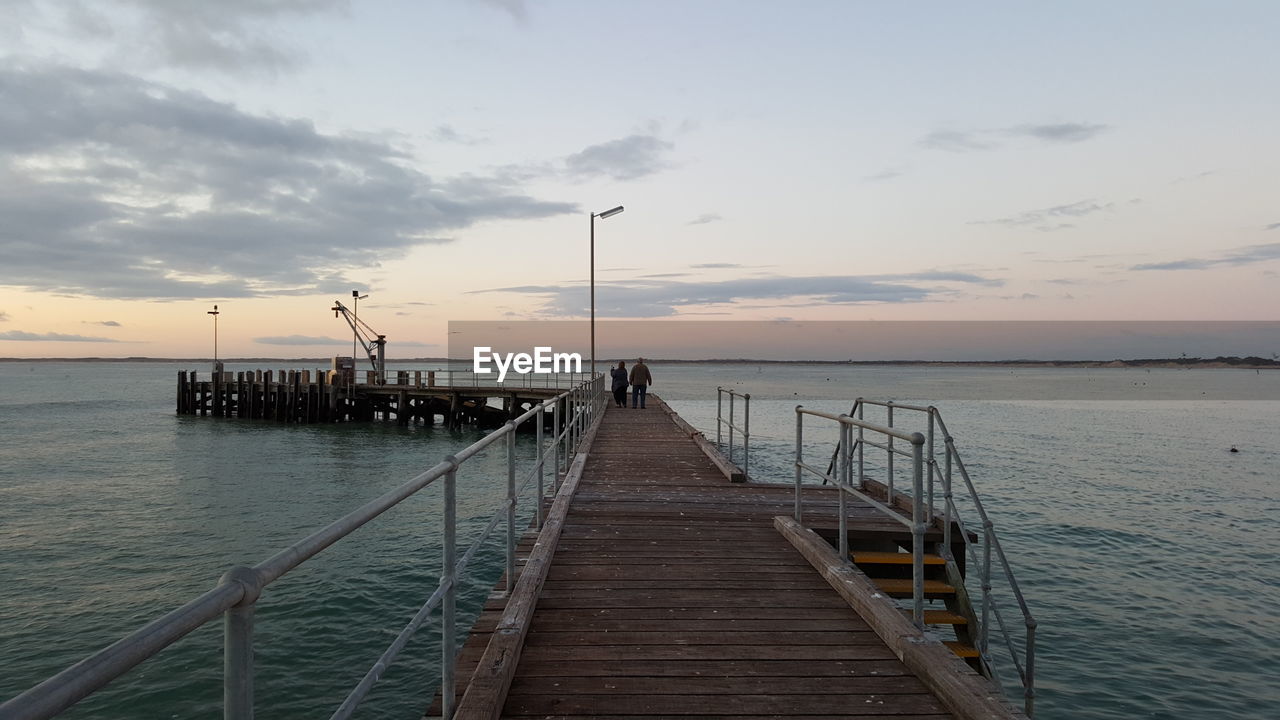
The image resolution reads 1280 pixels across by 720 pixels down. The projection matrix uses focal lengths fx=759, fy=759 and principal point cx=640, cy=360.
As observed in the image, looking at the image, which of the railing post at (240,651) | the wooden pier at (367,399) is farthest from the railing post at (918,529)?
the wooden pier at (367,399)

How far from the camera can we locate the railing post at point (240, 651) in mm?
1586

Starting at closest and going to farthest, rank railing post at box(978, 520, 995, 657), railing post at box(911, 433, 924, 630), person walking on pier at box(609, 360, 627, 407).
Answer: railing post at box(911, 433, 924, 630) → railing post at box(978, 520, 995, 657) → person walking on pier at box(609, 360, 627, 407)

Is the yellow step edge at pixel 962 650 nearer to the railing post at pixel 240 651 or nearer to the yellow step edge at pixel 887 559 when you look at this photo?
the yellow step edge at pixel 887 559

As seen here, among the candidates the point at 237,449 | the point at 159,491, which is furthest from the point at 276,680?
the point at 237,449

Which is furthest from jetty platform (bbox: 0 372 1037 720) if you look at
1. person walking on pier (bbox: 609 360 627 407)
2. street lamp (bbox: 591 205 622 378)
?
street lamp (bbox: 591 205 622 378)

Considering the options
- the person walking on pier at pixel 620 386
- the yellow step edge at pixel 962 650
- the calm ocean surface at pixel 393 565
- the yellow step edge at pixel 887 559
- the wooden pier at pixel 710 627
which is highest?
the person walking on pier at pixel 620 386

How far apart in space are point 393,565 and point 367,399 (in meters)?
28.2

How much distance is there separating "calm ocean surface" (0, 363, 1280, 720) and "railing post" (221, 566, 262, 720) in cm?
571

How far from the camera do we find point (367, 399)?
124 feet

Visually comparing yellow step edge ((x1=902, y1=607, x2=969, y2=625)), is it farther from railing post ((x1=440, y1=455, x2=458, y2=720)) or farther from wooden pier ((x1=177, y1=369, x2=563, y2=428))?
wooden pier ((x1=177, y1=369, x2=563, y2=428))

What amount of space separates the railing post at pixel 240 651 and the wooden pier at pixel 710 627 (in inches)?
66.2

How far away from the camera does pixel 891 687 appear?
12.1 feet

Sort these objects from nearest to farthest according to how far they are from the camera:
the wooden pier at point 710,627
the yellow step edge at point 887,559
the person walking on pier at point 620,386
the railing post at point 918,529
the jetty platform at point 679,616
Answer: the jetty platform at point 679,616, the wooden pier at point 710,627, the railing post at point 918,529, the yellow step edge at point 887,559, the person walking on pier at point 620,386

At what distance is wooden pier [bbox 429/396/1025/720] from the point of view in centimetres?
351
